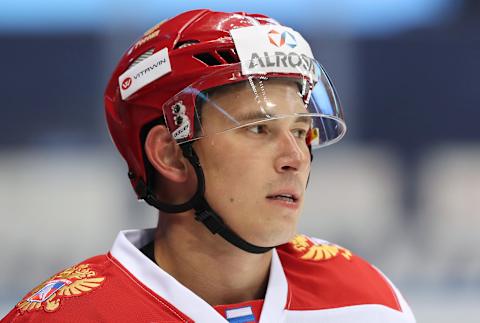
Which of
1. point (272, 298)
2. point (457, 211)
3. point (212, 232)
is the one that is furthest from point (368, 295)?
point (457, 211)

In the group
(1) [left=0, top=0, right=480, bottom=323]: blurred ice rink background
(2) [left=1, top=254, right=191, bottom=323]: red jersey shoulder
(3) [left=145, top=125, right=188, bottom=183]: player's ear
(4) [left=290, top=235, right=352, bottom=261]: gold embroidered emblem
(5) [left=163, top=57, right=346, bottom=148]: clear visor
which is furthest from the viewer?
(1) [left=0, top=0, right=480, bottom=323]: blurred ice rink background

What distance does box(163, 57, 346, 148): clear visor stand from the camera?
205 centimetres

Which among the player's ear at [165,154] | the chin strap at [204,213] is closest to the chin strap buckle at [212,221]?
the chin strap at [204,213]

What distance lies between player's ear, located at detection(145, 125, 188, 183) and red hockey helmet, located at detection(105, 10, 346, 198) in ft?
0.10

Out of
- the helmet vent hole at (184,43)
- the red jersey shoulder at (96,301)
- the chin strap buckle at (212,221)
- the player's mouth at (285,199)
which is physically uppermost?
the helmet vent hole at (184,43)

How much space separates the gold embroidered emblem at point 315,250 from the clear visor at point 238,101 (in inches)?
18.0

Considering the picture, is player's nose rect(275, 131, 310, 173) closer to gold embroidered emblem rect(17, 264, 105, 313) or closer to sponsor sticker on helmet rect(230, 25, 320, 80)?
sponsor sticker on helmet rect(230, 25, 320, 80)

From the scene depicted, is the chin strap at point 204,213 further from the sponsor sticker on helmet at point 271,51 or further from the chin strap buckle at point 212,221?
the sponsor sticker on helmet at point 271,51

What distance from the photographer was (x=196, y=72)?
82.2 inches

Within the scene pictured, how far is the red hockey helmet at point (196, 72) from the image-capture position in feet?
6.82

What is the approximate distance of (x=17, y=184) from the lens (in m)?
5.05

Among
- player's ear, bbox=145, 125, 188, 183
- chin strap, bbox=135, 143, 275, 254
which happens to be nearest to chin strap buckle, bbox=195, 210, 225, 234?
chin strap, bbox=135, 143, 275, 254

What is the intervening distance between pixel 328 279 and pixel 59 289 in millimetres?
727

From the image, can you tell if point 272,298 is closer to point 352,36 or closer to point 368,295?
point 368,295
